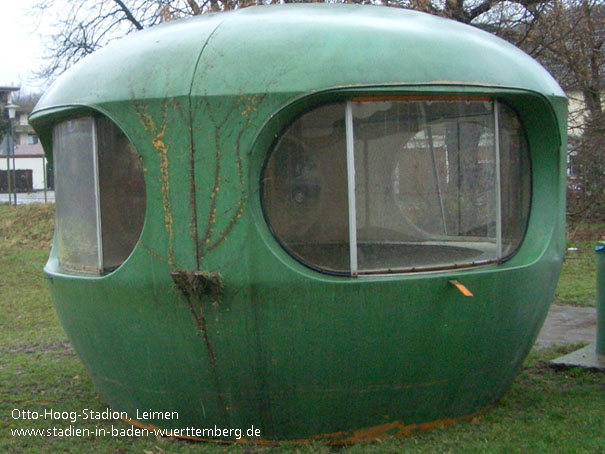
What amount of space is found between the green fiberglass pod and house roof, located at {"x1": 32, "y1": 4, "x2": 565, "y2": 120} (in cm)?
2

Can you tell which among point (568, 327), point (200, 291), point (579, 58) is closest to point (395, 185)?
point (200, 291)

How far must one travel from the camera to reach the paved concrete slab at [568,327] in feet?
29.3

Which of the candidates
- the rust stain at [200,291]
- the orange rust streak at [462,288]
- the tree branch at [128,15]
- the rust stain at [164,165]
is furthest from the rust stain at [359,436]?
the tree branch at [128,15]

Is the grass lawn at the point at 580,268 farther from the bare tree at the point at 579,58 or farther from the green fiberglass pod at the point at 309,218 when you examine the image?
the green fiberglass pod at the point at 309,218

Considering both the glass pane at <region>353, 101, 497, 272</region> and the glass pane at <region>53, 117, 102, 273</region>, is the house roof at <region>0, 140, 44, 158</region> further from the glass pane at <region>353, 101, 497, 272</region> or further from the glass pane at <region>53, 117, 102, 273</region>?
the glass pane at <region>353, 101, 497, 272</region>

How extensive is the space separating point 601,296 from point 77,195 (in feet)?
16.0

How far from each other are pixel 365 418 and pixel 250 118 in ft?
6.99

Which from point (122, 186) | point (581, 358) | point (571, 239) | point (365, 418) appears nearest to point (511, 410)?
point (365, 418)

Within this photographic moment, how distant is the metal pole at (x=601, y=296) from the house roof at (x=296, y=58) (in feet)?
7.66

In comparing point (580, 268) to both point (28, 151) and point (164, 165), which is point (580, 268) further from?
point (28, 151)

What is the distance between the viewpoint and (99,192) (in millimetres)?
5473

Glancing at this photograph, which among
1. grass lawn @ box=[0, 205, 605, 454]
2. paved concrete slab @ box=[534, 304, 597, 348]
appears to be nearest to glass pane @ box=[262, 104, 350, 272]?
grass lawn @ box=[0, 205, 605, 454]

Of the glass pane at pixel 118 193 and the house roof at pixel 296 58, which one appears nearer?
the house roof at pixel 296 58

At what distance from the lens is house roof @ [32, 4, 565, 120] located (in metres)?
4.92
